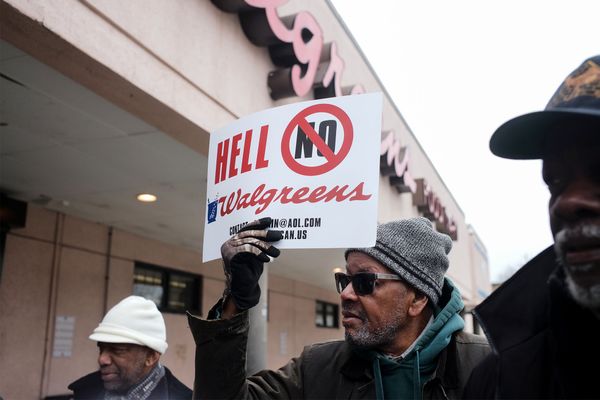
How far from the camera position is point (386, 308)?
2.40 m

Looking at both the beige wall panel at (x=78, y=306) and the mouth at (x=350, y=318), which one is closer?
the mouth at (x=350, y=318)

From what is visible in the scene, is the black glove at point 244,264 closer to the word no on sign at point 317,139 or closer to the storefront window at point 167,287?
the word no on sign at point 317,139

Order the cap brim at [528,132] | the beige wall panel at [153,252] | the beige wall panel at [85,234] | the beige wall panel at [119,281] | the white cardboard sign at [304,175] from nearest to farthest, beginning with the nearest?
the cap brim at [528,132] < the white cardboard sign at [304,175] < the beige wall panel at [85,234] < the beige wall panel at [119,281] < the beige wall panel at [153,252]

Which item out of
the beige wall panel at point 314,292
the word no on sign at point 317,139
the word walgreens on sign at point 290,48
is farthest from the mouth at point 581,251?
the beige wall panel at point 314,292

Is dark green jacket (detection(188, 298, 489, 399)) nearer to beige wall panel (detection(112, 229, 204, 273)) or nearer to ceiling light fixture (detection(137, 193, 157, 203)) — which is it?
ceiling light fixture (detection(137, 193, 157, 203))

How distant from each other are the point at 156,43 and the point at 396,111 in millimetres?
9689

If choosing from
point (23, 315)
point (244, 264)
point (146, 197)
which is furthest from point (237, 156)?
point (23, 315)

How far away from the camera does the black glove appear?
6.77ft

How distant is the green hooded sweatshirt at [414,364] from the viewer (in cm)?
220

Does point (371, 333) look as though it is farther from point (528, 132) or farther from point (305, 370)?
point (528, 132)

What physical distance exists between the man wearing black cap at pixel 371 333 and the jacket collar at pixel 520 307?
2.15 feet

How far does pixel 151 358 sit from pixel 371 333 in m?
1.81

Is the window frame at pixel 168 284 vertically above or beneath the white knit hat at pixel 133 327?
above

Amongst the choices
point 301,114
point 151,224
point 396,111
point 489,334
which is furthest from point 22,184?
point 396,111
